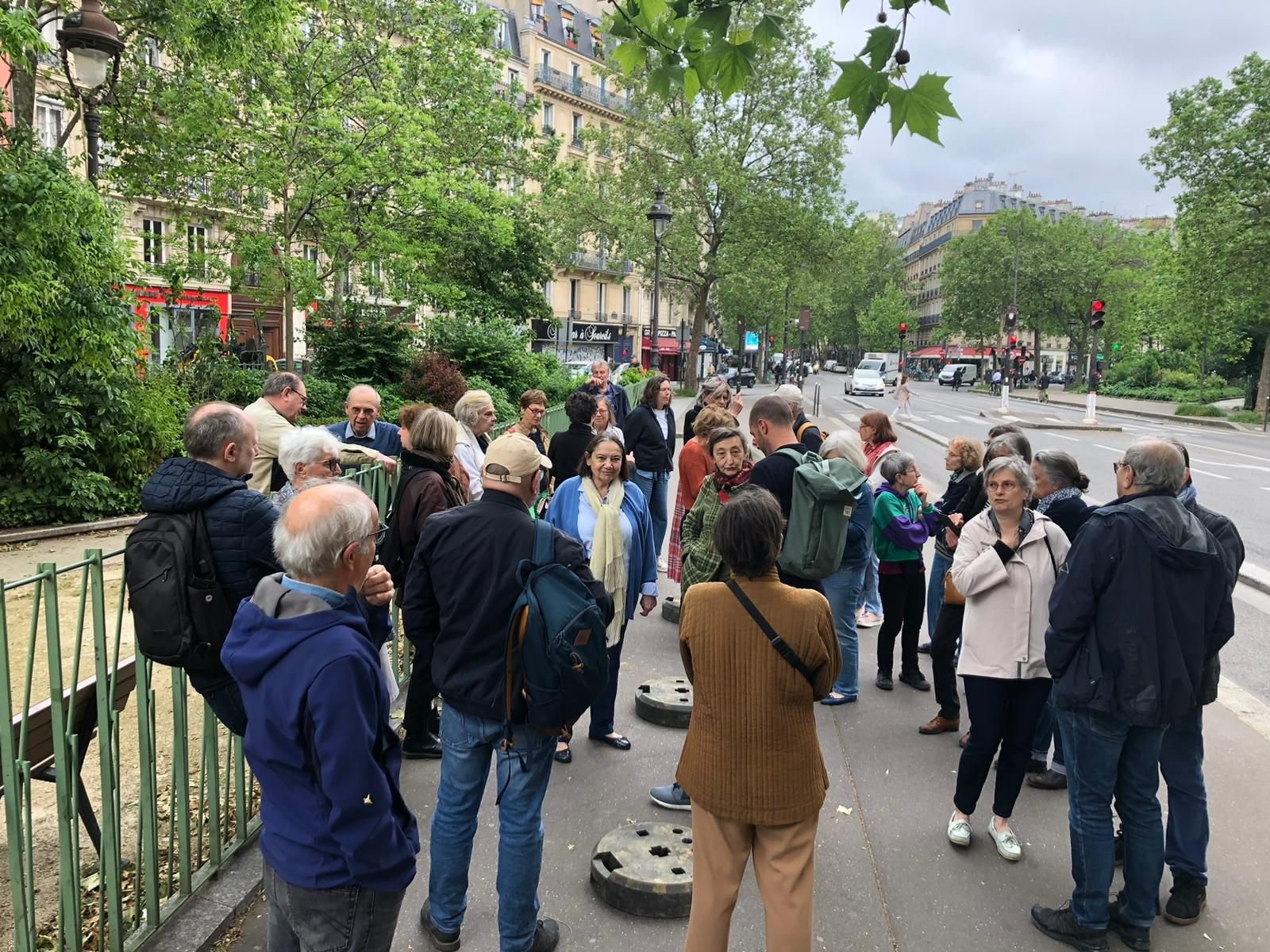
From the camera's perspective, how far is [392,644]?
17.0 ft

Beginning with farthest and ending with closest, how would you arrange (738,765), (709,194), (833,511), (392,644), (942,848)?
(709,194), (392,644), (833,511), (942,848), (738,765)

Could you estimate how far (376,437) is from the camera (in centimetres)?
579

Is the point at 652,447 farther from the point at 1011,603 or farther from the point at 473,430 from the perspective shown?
the point at 1011,603

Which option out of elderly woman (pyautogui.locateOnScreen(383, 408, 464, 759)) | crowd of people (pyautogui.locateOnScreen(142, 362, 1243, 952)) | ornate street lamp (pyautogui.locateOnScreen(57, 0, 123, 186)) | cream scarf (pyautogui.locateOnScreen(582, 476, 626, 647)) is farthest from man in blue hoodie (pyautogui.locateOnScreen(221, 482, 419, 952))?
ornate street lamp (pyautogui.locateOnScreen(57, 0, 123, 186))

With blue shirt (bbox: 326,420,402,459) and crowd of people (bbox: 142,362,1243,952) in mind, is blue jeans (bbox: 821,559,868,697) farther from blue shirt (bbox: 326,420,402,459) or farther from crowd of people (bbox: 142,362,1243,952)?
blue shirt (bbox: 326,420,402,459)

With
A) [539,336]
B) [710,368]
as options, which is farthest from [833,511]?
[710,368]

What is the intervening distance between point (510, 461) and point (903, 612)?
359cm

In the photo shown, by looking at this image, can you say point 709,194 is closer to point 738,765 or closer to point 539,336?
point 539,336

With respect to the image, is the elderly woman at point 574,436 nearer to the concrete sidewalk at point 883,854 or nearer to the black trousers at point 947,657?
the concrete sidewalk at point 883,854

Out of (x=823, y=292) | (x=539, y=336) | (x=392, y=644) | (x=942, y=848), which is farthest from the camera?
(x=823, y=292)

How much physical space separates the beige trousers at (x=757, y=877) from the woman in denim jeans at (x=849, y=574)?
2451mm

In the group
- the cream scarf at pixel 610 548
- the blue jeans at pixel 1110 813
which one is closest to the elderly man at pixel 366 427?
the cream scarf at pixel 610 548

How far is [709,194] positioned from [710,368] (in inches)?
1055

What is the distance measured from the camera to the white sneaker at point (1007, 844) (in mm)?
3627
